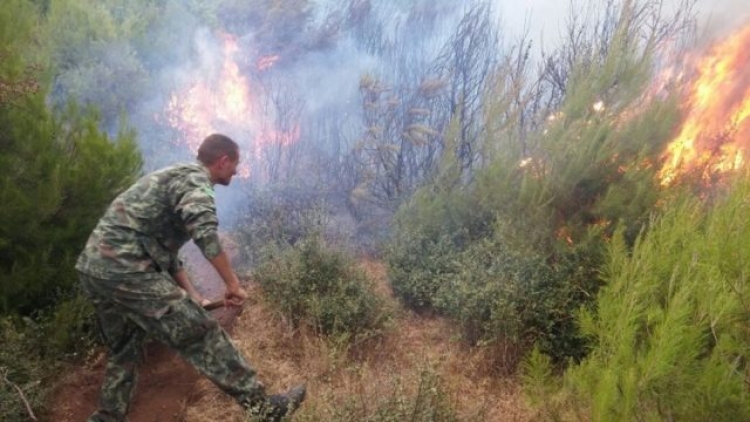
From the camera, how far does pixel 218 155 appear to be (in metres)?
3.24

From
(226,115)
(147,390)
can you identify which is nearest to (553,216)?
(147,390)

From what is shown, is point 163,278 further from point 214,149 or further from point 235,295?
point 214,149

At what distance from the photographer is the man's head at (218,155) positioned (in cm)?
323

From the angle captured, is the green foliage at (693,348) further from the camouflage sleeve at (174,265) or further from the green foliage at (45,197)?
the green foliage at (45,197)

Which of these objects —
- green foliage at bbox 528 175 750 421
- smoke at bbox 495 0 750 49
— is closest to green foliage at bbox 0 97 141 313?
green foliage at bbox 528 175 750 421

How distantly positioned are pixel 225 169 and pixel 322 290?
6.58 ft

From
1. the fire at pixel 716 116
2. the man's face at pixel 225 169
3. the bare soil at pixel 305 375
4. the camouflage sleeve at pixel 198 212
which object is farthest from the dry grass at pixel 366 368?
the fire at pixel 716 116

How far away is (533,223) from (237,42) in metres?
9.53

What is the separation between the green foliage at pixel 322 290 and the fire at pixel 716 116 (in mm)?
3020

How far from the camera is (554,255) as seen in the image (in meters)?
4.69

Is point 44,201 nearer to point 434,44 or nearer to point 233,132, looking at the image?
point 233,132

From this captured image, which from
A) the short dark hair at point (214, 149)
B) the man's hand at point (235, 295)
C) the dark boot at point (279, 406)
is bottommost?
the dark boot at point (279, 406)

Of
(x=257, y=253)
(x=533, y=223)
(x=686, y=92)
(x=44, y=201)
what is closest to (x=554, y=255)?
(x=533, y=223)

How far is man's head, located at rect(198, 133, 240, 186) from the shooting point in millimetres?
3229
